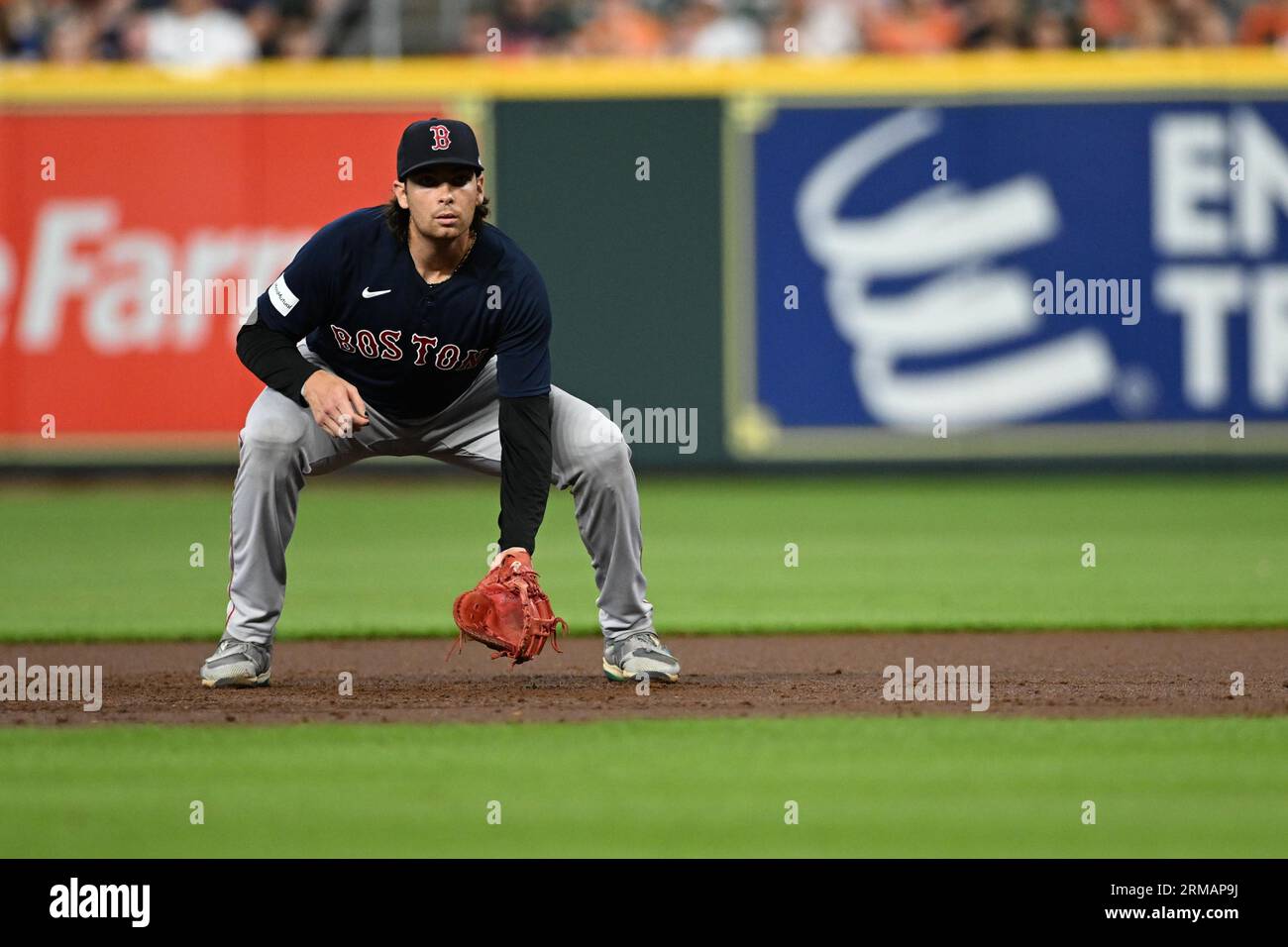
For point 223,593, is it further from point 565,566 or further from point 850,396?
point 850,396

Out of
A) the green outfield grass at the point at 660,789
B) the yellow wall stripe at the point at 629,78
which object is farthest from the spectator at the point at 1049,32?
the green outfield grass at the point at 660,789

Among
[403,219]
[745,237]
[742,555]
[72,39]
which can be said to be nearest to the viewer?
[403,219]

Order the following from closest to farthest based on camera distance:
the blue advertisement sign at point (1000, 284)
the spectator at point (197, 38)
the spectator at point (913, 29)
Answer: the blue advertisement sign at point (1000, 284) < the spectator at point (197, 38) < the spectator at point (913, 29)

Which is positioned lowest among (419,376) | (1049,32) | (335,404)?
(335,404)

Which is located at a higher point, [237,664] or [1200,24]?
[1200,24]

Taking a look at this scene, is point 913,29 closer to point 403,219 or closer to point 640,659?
point 403,219

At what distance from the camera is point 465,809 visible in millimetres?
4918

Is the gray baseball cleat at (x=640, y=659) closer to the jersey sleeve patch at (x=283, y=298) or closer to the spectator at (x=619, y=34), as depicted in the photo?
the jersey sleeve patch at (x=283, y=298)

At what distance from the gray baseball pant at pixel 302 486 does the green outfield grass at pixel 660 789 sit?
31.3 inches

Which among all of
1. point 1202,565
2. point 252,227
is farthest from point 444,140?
point 252,227

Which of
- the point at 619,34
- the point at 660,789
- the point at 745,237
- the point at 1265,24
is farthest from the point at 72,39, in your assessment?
the point at 660,789

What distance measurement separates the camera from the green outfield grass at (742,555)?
9.14 meters

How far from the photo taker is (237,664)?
22.3ft

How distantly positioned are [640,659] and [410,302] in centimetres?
141
